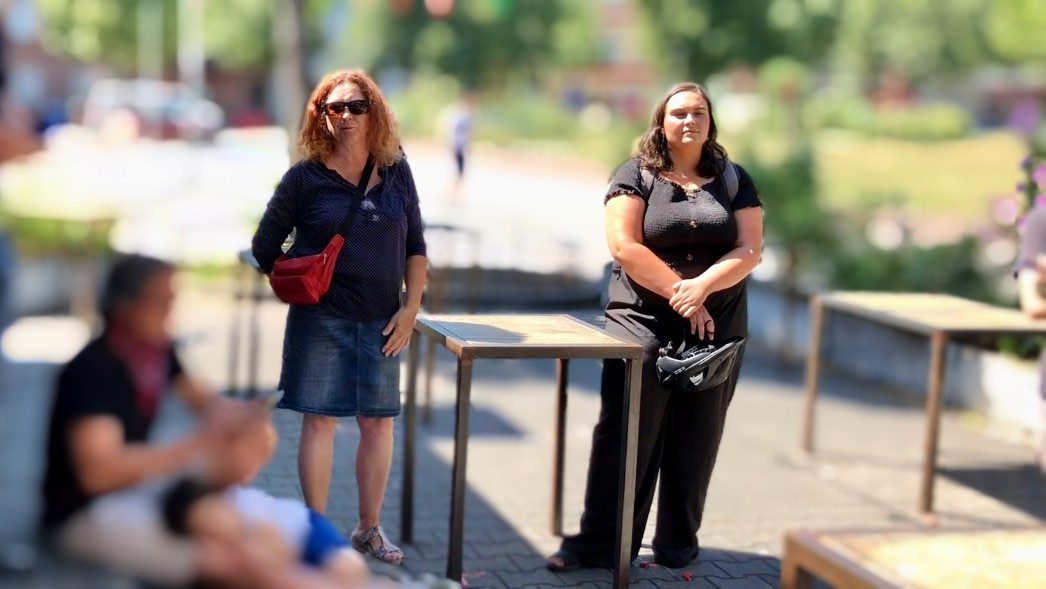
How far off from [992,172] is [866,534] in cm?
3327

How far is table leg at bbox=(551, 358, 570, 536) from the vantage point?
590 cm

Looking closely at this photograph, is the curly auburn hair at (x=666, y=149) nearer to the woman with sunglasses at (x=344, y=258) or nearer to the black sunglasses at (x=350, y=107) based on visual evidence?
the woman with sunglasses at (x=344, y=258)

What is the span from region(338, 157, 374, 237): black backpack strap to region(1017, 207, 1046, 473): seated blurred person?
3.07 metres

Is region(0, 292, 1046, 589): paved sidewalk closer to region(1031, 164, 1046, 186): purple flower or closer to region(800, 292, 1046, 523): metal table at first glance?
region(800, 292, 1046, 523): metal table

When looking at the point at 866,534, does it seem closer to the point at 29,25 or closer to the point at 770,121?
the point at 770,121

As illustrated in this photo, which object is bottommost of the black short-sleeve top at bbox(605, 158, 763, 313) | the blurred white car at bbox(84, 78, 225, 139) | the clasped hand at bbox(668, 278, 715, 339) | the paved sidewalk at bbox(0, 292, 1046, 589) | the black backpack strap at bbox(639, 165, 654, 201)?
the paved sidewalk at bbox(0, 292, 1046, 589)

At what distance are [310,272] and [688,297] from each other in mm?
1363

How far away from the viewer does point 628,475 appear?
16.0 ft

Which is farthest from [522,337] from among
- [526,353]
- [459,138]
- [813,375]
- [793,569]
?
[459,138]

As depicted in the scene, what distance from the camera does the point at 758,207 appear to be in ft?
17.3

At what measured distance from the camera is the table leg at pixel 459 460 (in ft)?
15.4

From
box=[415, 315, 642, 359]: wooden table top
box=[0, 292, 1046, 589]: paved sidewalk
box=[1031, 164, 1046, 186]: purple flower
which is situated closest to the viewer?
box=[415, 315, 642, 359]: wooden table top

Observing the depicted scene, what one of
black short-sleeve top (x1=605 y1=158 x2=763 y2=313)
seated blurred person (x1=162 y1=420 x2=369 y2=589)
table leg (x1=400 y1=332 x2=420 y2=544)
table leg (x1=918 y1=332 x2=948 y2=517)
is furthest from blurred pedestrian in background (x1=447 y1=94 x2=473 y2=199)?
seated blurred person (x1=162 y1=420 x2=369 y2=589)

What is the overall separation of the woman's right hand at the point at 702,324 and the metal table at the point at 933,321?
6.23ft
